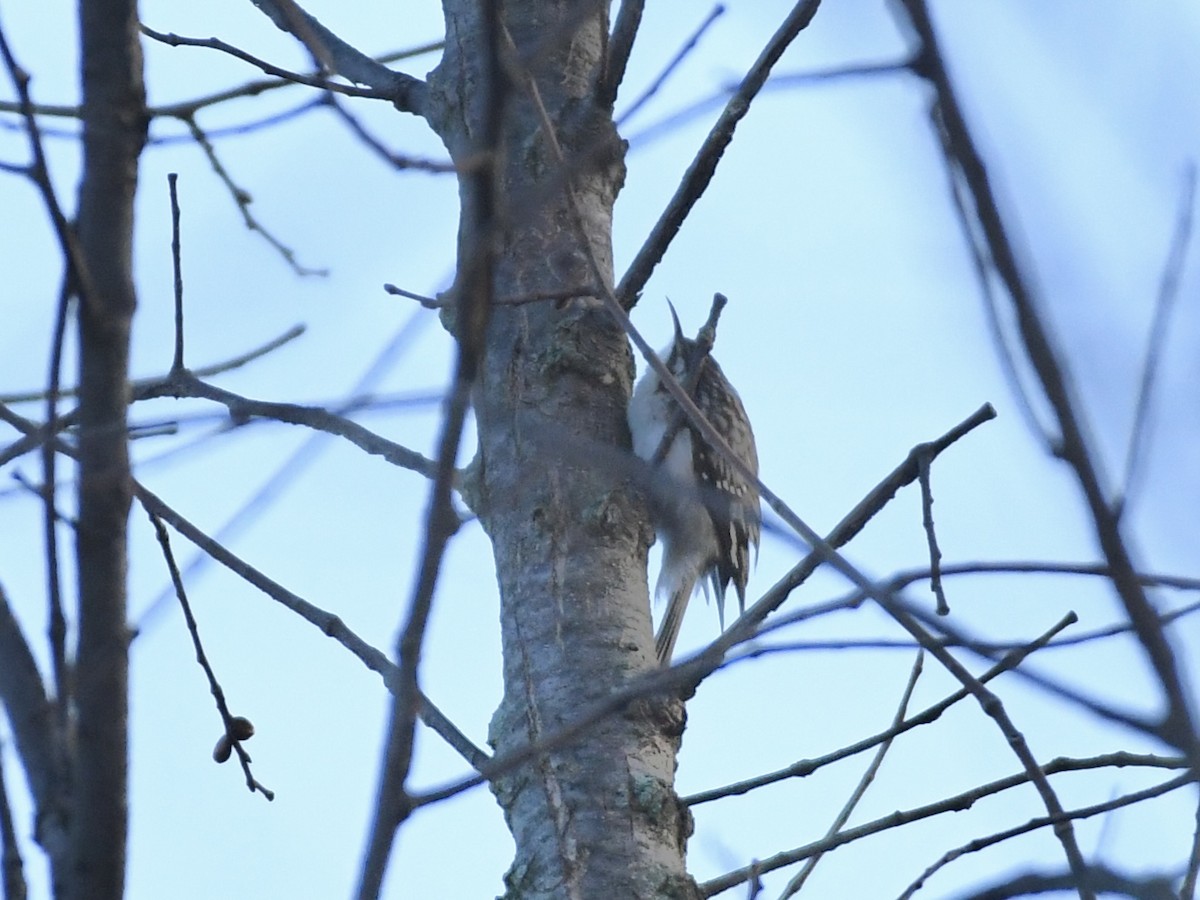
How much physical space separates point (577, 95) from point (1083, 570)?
6.98 ft

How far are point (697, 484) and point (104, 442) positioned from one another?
345cm

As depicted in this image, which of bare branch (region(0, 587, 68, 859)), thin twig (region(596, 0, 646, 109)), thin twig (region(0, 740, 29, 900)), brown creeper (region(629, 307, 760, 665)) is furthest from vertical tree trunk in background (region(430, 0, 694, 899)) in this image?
thin twig (region(0, 740, 29, 900))

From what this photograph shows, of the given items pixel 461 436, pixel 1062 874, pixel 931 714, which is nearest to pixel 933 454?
pixel 931 714

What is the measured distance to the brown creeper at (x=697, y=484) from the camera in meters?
4.09

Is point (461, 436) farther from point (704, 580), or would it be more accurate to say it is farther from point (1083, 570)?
point (704, 580)

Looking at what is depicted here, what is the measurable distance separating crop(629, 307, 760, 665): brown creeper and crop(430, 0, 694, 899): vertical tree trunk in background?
504 millimetres

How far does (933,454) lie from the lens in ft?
7.09

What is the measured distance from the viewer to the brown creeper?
4086mm

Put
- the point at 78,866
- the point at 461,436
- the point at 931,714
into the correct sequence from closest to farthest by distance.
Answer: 1. the point at 461,436
2. the point at 78,866
3. the point at 931,714

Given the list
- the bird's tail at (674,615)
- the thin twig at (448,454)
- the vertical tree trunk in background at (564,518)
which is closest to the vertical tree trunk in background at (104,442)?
the thin twig at (448,454)

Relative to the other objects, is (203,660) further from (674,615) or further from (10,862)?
(674,615)

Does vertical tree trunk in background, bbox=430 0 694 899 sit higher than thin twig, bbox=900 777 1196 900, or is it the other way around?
vertical tree trunk in background, bbox=430 0 694 899

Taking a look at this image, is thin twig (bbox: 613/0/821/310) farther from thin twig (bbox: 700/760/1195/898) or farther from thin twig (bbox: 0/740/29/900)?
thin twig (bbox: 0/740/29/900)

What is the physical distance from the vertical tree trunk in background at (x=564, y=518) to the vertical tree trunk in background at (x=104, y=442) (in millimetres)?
582
